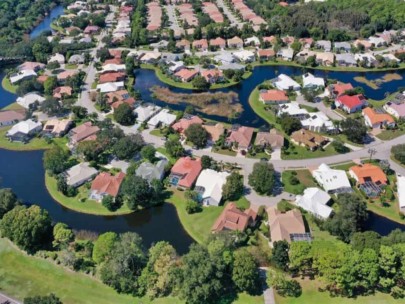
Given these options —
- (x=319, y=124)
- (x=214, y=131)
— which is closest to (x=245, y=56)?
(x=319, y=124)

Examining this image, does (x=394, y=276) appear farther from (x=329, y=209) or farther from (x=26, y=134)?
(x=26, y=134)

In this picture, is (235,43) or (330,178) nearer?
(330,178)

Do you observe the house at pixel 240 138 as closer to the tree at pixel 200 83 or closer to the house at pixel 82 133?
the tree at pixel 200 83

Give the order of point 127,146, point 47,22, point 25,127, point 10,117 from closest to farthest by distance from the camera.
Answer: point 127,146 → point 25,127 → point 10,117 → point 47,22

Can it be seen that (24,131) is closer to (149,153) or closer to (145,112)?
(145,112)

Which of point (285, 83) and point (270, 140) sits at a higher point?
point (270, 140)

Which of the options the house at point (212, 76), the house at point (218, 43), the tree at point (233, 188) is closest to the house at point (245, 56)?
the house at point (218, 43)

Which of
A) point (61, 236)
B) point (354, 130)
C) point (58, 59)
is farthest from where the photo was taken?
point (58, 59)
